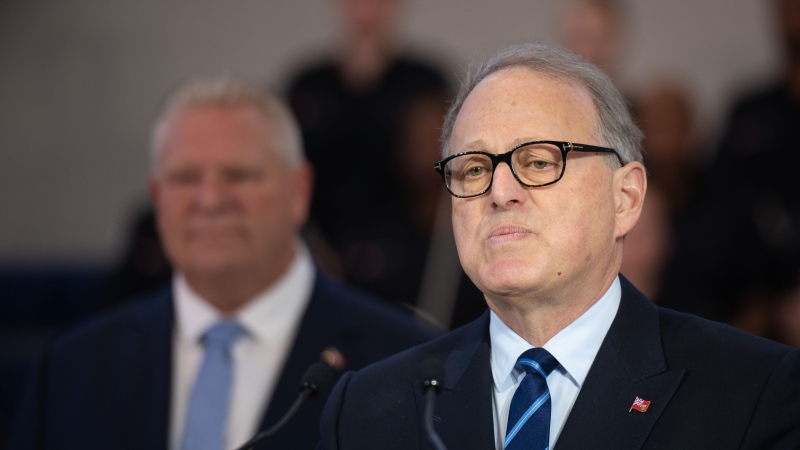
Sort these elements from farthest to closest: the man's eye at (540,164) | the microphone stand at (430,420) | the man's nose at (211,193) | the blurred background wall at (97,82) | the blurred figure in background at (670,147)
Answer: the blurred background wall at (97,82) → the blurred figure in background at (670,147) → the man's nose at (211,193) → the man's eye at (540,164) → the microphone stand at (430,420)

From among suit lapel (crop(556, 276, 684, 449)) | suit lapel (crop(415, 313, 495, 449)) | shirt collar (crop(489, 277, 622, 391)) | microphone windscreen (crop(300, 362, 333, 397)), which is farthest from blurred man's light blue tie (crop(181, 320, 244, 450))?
suit lapel (crop(556, 276, 684, 449))

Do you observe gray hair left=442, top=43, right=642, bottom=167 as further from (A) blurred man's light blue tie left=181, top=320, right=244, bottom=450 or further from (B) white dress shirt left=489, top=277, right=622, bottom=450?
(A) blurred man's light blue tie left=181, top=320, right=244, bottom=450

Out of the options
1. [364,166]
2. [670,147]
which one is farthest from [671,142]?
[364,166]

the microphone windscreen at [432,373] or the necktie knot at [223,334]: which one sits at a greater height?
the microphone windscreen at [432,373]

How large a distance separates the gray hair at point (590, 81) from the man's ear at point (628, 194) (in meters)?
0.02

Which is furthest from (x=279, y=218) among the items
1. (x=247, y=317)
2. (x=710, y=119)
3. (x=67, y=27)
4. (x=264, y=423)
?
(x=67, y=27)

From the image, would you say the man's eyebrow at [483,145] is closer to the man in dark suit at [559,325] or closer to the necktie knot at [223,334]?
the man in dark suit at [559,325]

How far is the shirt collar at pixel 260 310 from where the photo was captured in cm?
336

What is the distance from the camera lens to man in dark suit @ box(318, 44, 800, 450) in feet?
6.95

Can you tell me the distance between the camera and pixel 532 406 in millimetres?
2191

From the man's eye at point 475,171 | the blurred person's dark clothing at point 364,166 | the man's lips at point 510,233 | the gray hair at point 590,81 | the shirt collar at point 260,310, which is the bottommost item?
the blurred person's dark clothing at point 364,166

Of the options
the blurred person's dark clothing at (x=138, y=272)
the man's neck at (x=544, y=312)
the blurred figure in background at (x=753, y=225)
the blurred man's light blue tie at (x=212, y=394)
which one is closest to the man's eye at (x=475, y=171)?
the man's neck at (x=544, y=312)

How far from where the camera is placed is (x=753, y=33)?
6789 mm

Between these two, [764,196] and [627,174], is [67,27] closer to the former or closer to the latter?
[764,196]
